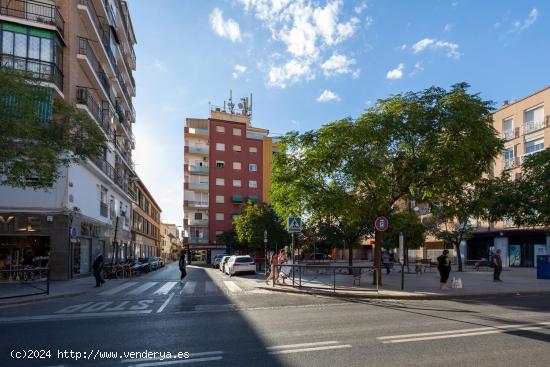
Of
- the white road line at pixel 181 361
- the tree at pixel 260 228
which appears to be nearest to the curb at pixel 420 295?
the white road line at pixel 181 361

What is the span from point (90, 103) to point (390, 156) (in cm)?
2068

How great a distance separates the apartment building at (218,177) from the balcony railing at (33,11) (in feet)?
132

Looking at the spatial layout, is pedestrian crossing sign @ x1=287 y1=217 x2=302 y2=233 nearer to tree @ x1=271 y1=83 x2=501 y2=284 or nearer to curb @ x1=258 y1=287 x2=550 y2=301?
tree @ x1=271 y1=83 x2=501 y2=284

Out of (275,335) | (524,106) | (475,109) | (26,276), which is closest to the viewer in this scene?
(275,335)

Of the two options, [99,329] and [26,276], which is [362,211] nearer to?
[99,329]

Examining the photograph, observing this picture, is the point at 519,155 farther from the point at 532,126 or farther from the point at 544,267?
the point at 544,267

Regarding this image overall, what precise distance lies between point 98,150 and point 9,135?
385 cm

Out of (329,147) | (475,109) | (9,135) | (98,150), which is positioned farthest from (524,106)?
(9,135)

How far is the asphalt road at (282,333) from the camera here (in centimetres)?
641

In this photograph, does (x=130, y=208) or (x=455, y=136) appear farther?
(x=130, y=208)

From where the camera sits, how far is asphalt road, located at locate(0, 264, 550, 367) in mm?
6406

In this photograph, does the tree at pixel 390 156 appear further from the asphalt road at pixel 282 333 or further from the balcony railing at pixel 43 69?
the balcony railing at pixel 43 69

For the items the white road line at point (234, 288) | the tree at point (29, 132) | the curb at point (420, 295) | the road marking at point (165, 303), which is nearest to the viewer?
the road marking at point (165, 303)

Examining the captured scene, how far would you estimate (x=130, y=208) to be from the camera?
47.5 metres
